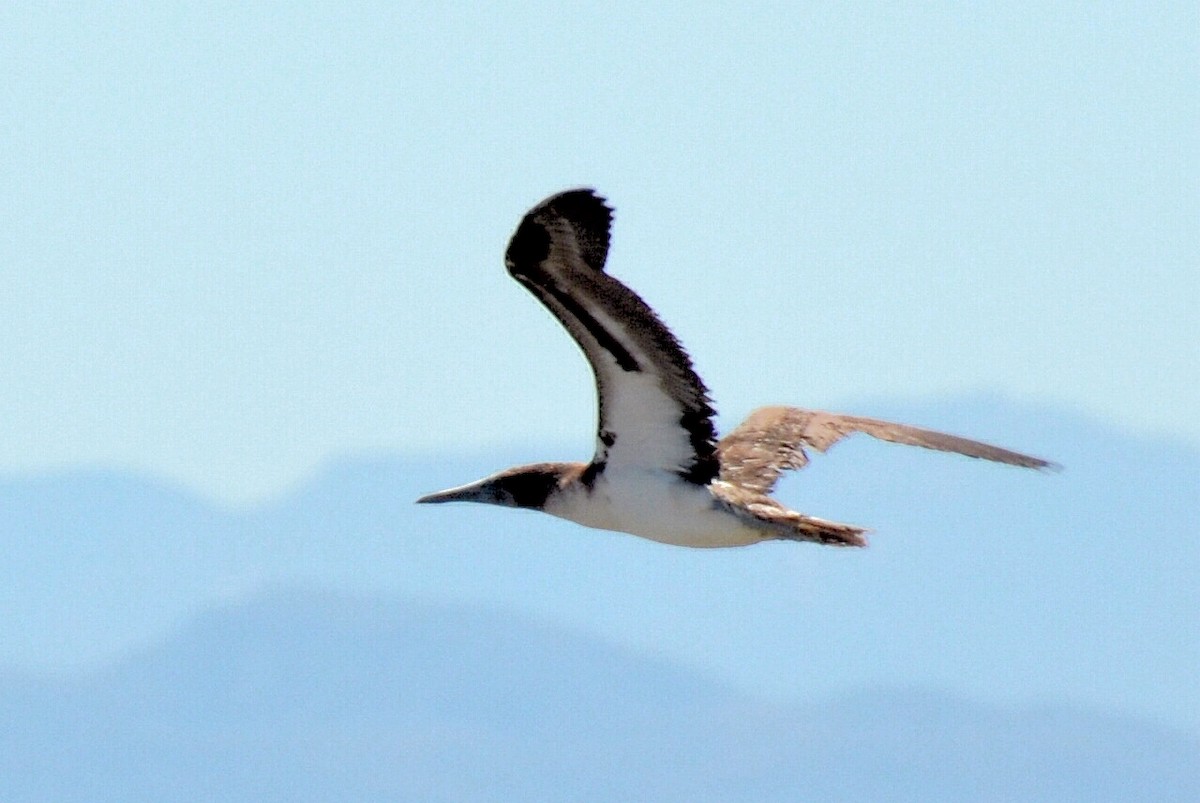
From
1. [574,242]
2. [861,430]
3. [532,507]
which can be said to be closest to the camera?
[574,242]

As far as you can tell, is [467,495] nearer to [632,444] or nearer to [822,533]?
[632,444]

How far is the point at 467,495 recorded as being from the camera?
428 inches

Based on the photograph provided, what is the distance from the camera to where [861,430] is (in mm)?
11836

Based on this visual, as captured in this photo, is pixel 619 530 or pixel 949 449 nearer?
pixel 619 530

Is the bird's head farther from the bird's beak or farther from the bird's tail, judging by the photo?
the bird's tail

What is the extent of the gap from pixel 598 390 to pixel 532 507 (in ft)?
3.05

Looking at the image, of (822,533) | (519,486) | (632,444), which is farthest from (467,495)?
(822,533)

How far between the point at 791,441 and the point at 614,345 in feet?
8.55

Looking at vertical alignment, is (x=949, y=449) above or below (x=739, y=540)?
above

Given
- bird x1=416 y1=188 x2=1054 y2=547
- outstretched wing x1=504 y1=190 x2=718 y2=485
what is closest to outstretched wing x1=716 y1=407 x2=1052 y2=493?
bird x1=416 y1=188 x2=1054 y2=547

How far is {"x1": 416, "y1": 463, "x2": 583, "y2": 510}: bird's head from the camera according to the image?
10469 mm

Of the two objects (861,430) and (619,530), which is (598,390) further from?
(861,430)

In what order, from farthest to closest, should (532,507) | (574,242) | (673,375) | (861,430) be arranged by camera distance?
(861,430), (532,507), (673,375), (574,242)

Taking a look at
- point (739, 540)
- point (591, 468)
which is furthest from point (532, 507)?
point (739, 540)
